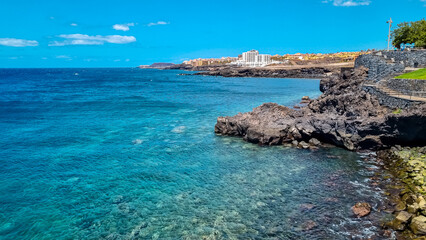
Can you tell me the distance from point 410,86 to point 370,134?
9.01 m

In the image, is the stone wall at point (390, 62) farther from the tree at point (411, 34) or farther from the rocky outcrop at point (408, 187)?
the rocky outcrop at point (408, 187)

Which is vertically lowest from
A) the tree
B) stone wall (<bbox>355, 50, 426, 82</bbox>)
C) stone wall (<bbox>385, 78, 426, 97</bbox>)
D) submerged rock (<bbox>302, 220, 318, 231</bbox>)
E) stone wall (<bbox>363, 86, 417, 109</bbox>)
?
submerged rock (<bbox>302, 220, 318, 231</bbox>)

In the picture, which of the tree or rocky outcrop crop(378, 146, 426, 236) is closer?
rocky outcrop crop(378, 146, 426, 236)

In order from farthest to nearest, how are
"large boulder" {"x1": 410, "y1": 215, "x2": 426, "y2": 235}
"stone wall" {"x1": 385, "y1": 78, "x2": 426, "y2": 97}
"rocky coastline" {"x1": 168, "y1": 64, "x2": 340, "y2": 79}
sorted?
1. "rocky coastline" {"x1": 168, "y1": 64, "x2": 340, "y2": 79}
2. "stone wall" {"x1": 385, "y1": 78, "x2": 426, "y2": 97}
3. "large boulder" {"x1": 410, "y1": 215, "x2": 426, "y2": 235}

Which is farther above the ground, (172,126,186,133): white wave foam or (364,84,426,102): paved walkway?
(364,84,426,102): paved walkway

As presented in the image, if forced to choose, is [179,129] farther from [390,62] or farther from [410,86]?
[390,62]

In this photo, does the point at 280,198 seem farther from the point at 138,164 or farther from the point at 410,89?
the point at 410,89

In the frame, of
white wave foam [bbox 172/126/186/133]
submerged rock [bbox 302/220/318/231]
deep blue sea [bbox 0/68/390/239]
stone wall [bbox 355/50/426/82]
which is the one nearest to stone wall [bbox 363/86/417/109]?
stone wall [bbox 355/50/426/82]

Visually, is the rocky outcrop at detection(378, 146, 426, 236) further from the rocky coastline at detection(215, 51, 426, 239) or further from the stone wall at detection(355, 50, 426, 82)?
the stone wall at detection(355, 50, 426, 82)

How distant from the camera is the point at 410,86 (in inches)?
1166

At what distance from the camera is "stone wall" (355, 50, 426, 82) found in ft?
125

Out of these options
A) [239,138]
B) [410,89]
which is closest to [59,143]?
[239,138]

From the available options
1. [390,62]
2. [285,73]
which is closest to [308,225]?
[390,62]

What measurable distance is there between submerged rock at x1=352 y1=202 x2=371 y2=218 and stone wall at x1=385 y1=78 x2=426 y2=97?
17.1 metres
